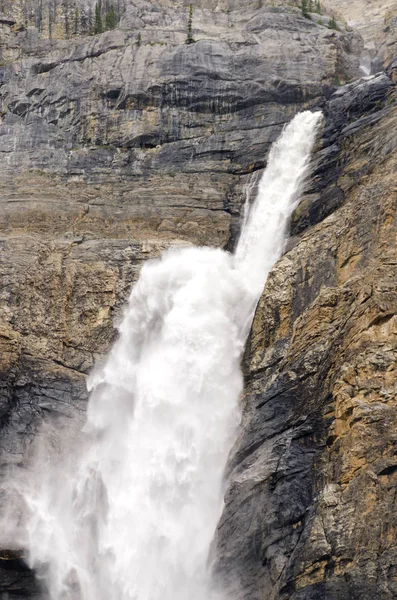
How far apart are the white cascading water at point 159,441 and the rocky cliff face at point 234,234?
1.34m

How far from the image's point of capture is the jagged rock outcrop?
105 ft

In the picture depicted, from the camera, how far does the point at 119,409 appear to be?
4619cm

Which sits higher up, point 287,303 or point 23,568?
point 287,303

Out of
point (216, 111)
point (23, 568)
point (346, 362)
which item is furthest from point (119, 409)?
point (216, 111)

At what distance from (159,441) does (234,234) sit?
14.5m

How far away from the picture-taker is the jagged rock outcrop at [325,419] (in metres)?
32.0

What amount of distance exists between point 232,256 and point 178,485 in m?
15.1

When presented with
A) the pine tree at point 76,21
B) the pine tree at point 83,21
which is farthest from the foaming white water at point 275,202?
the pine tree at point 76,21

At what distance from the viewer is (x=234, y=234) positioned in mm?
52406

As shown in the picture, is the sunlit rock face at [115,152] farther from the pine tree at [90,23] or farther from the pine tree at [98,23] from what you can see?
the pine tree at [90,23]

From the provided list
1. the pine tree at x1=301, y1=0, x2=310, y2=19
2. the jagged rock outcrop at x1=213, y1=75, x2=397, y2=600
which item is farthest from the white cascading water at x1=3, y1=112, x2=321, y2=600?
the pine tree at x1=301, y1=0, x2=310, y2=19

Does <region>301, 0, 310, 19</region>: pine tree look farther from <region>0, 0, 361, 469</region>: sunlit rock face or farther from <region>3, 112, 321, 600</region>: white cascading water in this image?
<region>3, 112, 321, 600</region>: white cascading water

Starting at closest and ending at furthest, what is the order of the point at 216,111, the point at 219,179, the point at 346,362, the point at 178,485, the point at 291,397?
the point at 346,362
the point at 291,397
the point at 178,485
the point at 219,179
the point at 216,111

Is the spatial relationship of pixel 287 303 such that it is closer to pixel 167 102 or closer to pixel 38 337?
pixel 38 337
